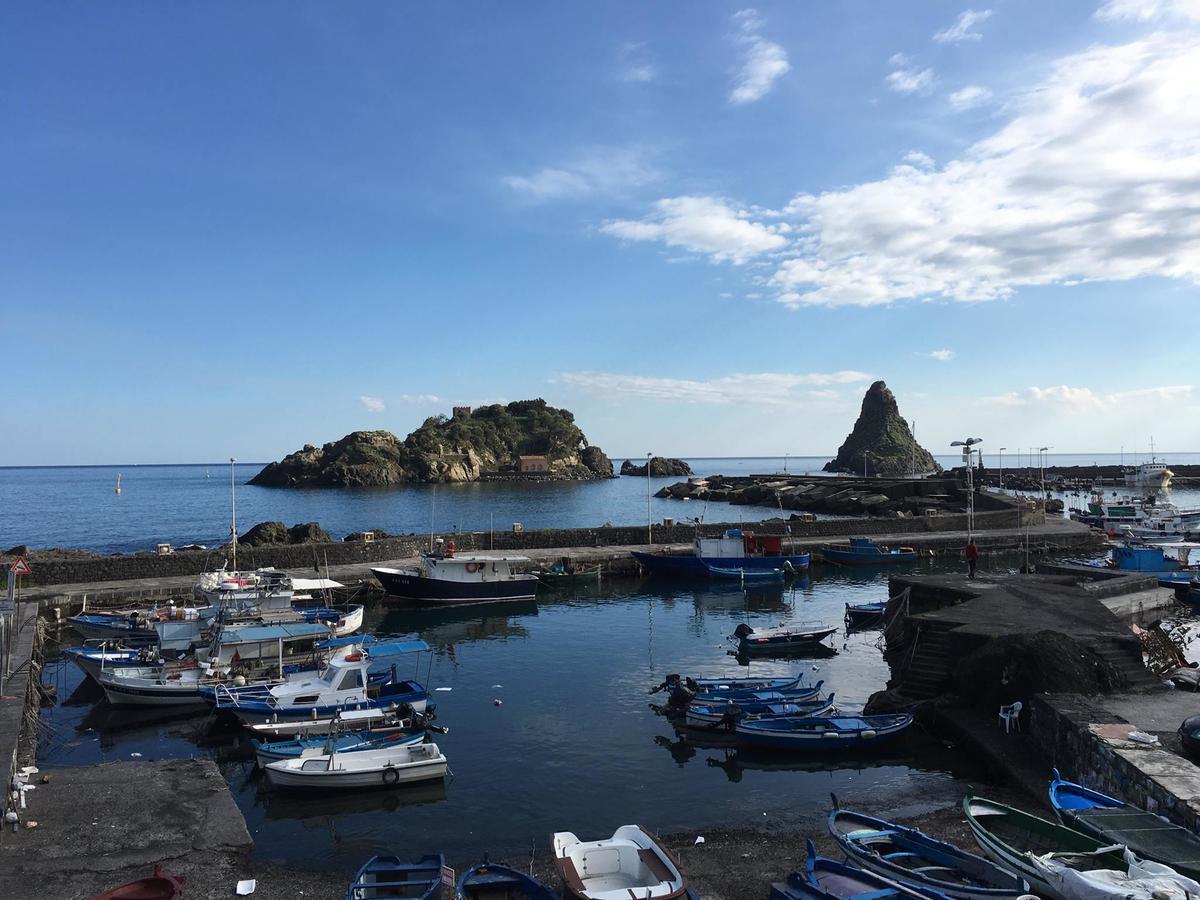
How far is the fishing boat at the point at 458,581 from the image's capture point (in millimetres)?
37688

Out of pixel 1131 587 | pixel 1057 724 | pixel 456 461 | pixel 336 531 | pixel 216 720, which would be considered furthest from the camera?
pixel 456 461

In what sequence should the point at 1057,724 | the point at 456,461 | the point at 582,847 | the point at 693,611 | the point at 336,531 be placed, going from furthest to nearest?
the point at 456,461
the point at 336,531
the point at 693,611
the point at 1057,724
the point at 582,847

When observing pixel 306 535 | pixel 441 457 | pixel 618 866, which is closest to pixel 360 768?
pixel 618 866

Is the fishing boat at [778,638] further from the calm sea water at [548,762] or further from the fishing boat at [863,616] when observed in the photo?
the fishing boat at [863,616]

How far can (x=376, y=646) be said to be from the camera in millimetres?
22531

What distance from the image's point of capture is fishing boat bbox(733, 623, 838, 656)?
2917cm

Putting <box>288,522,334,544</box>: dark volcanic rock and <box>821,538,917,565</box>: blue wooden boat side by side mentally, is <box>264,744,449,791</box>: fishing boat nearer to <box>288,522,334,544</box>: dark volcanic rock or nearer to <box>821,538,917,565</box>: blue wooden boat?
<box>288,522,334,544</box>: dark volcanic rock

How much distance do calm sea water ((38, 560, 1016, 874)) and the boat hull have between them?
310 inches

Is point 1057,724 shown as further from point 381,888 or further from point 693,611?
point 693,611

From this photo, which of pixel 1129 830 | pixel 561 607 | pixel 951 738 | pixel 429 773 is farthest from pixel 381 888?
pixel 561 607

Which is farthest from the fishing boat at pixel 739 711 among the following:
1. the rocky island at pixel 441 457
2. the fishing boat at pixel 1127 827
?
the rocky island at pixel 441 457

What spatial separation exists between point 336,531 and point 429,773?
63901 mm

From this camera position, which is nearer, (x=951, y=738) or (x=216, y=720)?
(x=951, y=738)

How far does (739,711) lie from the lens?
1973 cm
